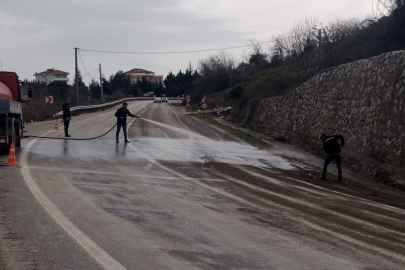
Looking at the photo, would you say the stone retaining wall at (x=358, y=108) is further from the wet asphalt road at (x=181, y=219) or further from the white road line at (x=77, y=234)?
the white road line at (x=77, y=234)

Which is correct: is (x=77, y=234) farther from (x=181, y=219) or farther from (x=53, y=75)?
(x=53, y=75)

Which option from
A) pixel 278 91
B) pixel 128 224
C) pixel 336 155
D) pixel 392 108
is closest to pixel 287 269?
pixel 128 224

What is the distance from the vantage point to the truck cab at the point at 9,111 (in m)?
15.7

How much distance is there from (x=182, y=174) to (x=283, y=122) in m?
19.0

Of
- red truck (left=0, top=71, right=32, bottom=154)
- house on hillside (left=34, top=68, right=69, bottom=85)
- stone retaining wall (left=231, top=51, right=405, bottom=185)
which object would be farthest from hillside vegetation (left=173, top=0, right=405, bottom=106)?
house on hillside (left=34, top=68, right=69, bottom=85)

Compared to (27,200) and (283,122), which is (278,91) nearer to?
(283,122)

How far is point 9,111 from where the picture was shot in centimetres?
1582

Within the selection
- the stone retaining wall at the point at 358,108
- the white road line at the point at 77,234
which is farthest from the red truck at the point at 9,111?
the stone retaining wall at the point at 358,108

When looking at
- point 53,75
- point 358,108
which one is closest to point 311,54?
point 358,108

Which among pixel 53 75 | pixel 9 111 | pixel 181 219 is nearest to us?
pixel 181 219

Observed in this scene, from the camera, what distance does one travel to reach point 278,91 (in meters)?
37.5

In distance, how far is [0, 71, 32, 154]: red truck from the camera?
15.7 m

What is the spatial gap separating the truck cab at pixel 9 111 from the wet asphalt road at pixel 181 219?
885mm

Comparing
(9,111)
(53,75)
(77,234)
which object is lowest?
(77,234)
